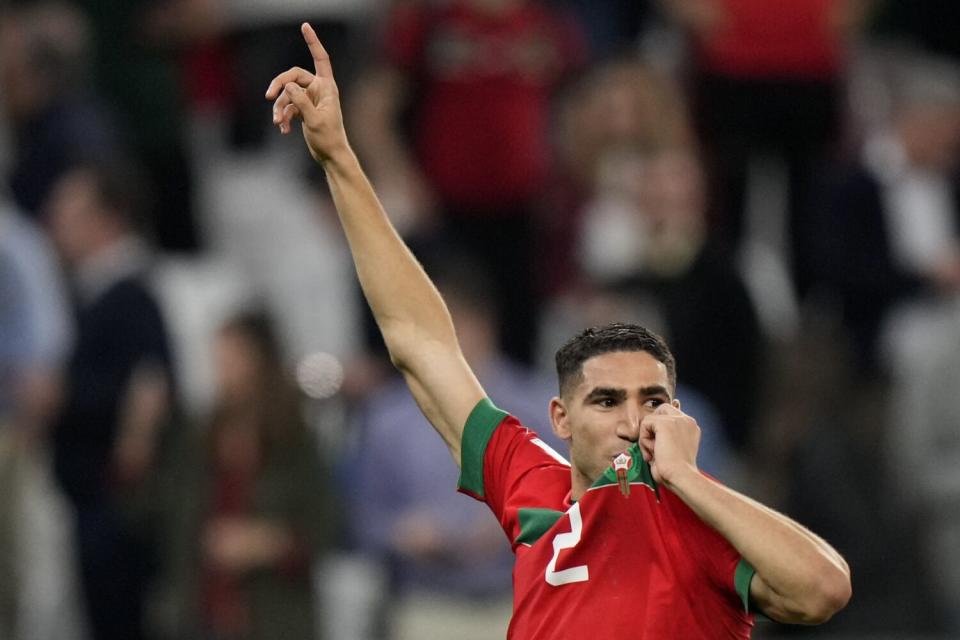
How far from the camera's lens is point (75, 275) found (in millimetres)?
10594

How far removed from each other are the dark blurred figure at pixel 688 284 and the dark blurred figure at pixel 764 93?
82 centimetres

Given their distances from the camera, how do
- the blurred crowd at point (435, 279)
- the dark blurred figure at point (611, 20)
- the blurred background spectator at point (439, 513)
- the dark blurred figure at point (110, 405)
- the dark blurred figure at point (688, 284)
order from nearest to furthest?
the blurred background spectator at point (439, 513), the blurred crowd at point (435, 279), the dark blurred figure at point (110, 405), the dark blurred figure at point (688, 284), the dark blurred figure at point (611, 20)

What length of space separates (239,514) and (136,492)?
86 cm

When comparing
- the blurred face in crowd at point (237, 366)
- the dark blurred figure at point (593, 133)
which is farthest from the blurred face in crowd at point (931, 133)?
the blurred face in crowd at point (237, 366)

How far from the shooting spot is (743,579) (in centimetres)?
436

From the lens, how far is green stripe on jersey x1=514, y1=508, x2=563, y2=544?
4902 mm

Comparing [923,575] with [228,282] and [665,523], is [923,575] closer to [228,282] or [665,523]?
[228,282]

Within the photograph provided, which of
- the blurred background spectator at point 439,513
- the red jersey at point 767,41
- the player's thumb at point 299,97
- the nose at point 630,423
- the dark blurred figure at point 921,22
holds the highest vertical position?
the dark blurred figure at point 921,22

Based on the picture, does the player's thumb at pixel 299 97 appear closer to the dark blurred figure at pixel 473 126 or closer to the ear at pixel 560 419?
the ear at pixel 560 419

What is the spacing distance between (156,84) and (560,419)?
737cm

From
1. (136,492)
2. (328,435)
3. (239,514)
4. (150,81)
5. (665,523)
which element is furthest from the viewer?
(150,81)

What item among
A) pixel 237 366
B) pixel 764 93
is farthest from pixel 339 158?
pixel 764 93

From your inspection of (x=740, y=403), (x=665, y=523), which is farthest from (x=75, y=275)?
(x=665, y=523)

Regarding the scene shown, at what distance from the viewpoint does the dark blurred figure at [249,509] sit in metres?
9.37
